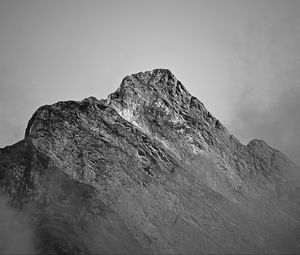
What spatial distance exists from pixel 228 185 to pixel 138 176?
3735 centimetres

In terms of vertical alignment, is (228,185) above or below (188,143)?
below

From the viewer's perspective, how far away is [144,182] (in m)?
139

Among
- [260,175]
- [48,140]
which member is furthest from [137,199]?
[260,175]

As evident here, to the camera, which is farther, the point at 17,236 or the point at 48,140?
the point at 48,140

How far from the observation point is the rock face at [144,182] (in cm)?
11975

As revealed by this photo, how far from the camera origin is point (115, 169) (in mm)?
138375

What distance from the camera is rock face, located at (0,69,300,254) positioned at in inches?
4715

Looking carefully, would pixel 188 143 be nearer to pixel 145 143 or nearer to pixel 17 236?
pixel 145 143

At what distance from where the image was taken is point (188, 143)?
165750 mm

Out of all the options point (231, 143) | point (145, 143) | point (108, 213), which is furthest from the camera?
point (231, 143)

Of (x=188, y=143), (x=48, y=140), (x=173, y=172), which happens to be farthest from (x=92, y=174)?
(x=188, y=143)

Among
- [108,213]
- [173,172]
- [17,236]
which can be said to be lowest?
[17,236]

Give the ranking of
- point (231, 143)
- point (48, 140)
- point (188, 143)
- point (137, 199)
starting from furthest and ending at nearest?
1. point (231, 143)
2. point (188, 143)
3. point (48, 140)
4. point (137, 199)

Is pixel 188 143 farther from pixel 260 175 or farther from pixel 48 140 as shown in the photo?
pixel 48 140
